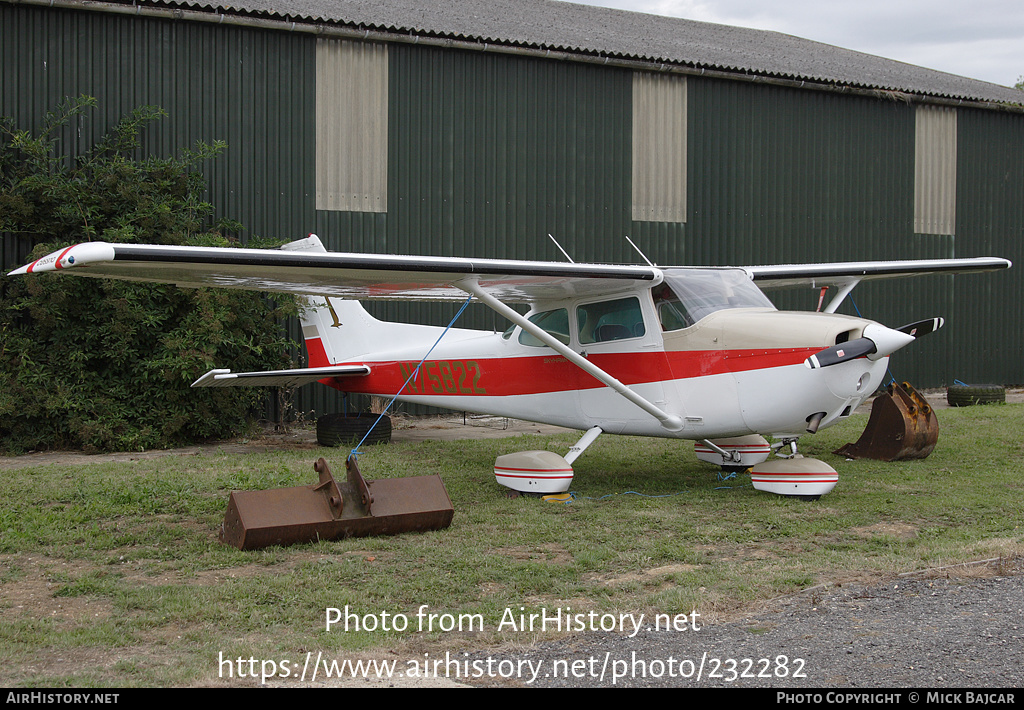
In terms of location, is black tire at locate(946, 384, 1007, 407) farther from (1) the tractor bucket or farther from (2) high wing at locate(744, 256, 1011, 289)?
(1) the tractor bucket

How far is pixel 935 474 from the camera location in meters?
8.80

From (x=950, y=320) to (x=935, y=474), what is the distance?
11.7m

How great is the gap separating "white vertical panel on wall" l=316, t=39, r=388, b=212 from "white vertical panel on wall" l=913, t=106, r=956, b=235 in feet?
38.7

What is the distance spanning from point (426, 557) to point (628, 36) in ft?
47.7

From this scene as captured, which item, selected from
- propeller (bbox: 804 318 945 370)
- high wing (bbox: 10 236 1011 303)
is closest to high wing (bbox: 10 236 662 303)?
high wing (bbox: 10 236 1011 303)

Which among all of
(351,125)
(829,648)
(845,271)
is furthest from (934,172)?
(829,648)

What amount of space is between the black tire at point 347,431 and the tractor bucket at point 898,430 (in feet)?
19.5

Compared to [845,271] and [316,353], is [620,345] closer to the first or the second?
[845,271]

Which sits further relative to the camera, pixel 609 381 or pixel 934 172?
pixel 934 172

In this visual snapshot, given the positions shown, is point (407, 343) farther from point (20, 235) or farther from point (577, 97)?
point (577, 97)

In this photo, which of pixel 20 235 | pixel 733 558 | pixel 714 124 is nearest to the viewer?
pixel 733 558

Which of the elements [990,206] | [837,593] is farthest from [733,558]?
[990,206]

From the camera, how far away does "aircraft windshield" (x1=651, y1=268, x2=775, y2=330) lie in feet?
25.4

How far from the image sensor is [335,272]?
652cm
